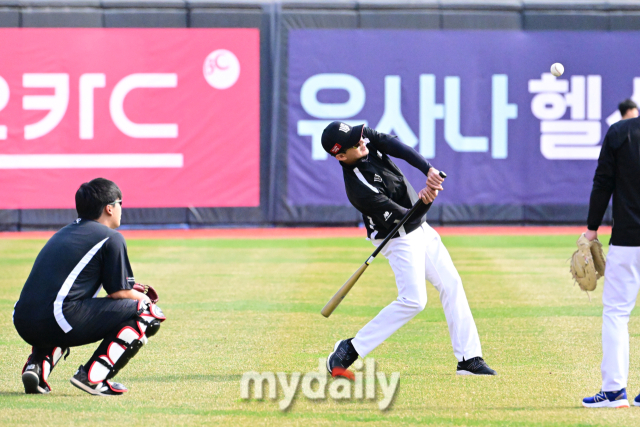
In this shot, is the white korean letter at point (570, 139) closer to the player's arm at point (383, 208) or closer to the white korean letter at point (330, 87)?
the white korean letter at point (330, 87)

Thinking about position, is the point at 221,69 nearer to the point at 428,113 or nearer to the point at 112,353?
the point at 428,113

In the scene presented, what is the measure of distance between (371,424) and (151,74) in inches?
670

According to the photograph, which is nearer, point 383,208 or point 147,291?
point 147,291

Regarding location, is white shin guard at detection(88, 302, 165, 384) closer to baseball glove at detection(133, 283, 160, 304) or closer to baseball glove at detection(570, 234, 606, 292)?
baseball glove at detection(133, 283, 160, 304)

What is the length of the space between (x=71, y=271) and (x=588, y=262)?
337cm

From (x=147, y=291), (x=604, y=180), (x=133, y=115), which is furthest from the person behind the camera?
(x=133, y=115)

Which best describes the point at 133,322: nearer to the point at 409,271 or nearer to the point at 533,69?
the point at 409,271

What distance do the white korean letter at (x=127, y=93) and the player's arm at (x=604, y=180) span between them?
16377mm

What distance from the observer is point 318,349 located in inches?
304

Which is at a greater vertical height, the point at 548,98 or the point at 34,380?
the point at 548,98

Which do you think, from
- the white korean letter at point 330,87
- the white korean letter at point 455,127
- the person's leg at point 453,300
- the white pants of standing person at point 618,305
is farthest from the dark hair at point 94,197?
the white korean letter at point 455,127

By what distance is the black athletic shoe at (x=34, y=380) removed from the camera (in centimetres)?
584

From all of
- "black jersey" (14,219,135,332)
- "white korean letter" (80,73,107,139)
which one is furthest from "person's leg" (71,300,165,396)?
"white korean letter" (80,73,107,139)

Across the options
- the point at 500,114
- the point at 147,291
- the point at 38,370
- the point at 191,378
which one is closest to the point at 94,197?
the point at 147,291
